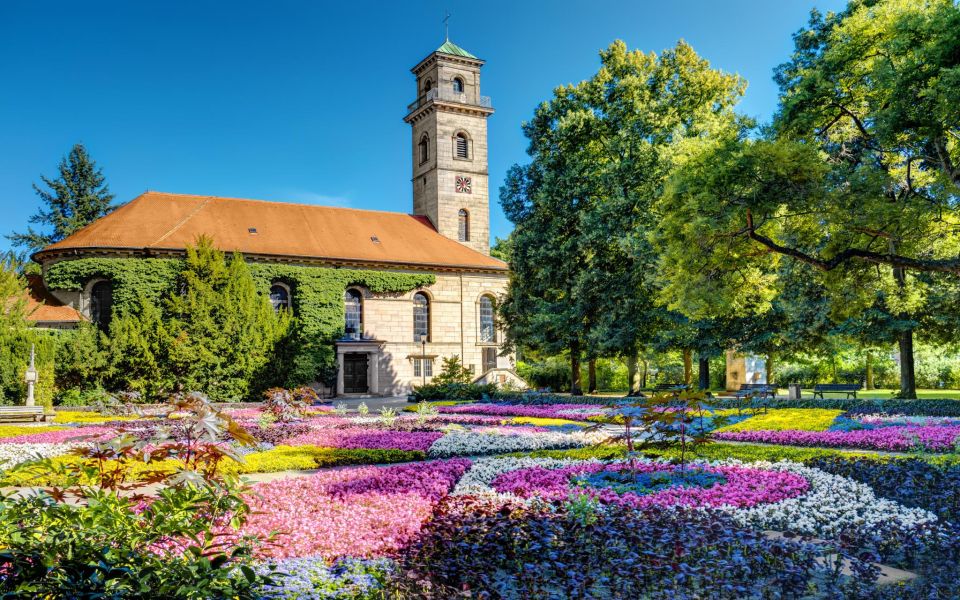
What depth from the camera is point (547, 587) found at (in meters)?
5.04

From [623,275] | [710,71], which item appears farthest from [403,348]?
[710,71]

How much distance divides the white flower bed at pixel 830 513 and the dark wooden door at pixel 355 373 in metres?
33.4

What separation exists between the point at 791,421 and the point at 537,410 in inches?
317

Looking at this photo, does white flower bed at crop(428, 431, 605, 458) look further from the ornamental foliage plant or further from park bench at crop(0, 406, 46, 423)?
park bench at crop(0, 406, 46, 423)

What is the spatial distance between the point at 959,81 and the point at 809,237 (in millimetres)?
5710

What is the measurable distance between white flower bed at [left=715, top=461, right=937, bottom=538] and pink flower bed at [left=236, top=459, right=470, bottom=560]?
3.40m

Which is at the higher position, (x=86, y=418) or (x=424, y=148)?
(x=424, y=148)

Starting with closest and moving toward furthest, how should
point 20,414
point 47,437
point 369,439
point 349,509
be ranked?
point 349,509 < point 369,439 < point 47,437 < point 20,414

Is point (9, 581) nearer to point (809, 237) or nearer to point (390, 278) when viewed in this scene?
point (809, 237)

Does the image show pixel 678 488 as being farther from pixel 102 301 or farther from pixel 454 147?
pixel 454 147

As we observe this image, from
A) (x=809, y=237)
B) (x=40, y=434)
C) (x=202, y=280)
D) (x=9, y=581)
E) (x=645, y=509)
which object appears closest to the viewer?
(x=9, y=581)

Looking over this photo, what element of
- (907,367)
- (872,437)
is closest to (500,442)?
(872,437)

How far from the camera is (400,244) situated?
42.4 meters

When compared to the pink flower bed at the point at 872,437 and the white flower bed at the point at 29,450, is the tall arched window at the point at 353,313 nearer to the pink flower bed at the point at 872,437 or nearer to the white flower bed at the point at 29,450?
the white flower bed at the point at 29,450
